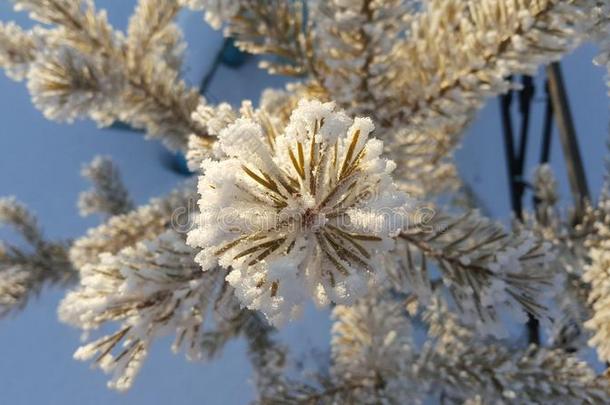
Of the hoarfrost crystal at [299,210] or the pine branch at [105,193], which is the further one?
the pine branch at [105,193]

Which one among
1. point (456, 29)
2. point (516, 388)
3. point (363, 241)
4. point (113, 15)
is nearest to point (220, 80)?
point (113, 15)

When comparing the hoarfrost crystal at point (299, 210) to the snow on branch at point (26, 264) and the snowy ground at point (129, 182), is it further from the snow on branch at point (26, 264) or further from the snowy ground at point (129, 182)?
the snowy ground at point (129, 182)

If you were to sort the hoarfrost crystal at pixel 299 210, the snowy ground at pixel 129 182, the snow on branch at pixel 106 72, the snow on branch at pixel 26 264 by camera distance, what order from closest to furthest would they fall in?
the hoarfrost crystal at pixel 299 210, the snow on branch at pixel 106 72, the snow on branch at pixel 26 264, the snowy ground at pixel 129 182

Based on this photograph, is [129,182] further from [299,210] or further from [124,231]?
[299,210]

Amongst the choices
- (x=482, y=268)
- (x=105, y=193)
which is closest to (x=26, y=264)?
(x=105, y=193)

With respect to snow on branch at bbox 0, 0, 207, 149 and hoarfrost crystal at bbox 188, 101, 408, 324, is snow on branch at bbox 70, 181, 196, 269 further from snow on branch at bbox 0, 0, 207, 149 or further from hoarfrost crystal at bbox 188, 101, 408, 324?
hoarfrost crystal at bbox 188, 101, 408, 324

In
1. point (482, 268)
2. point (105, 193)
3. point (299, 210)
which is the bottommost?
point (299, 210)

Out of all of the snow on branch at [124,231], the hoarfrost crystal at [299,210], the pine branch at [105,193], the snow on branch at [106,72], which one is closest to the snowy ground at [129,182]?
the pine branch at [105,193]
